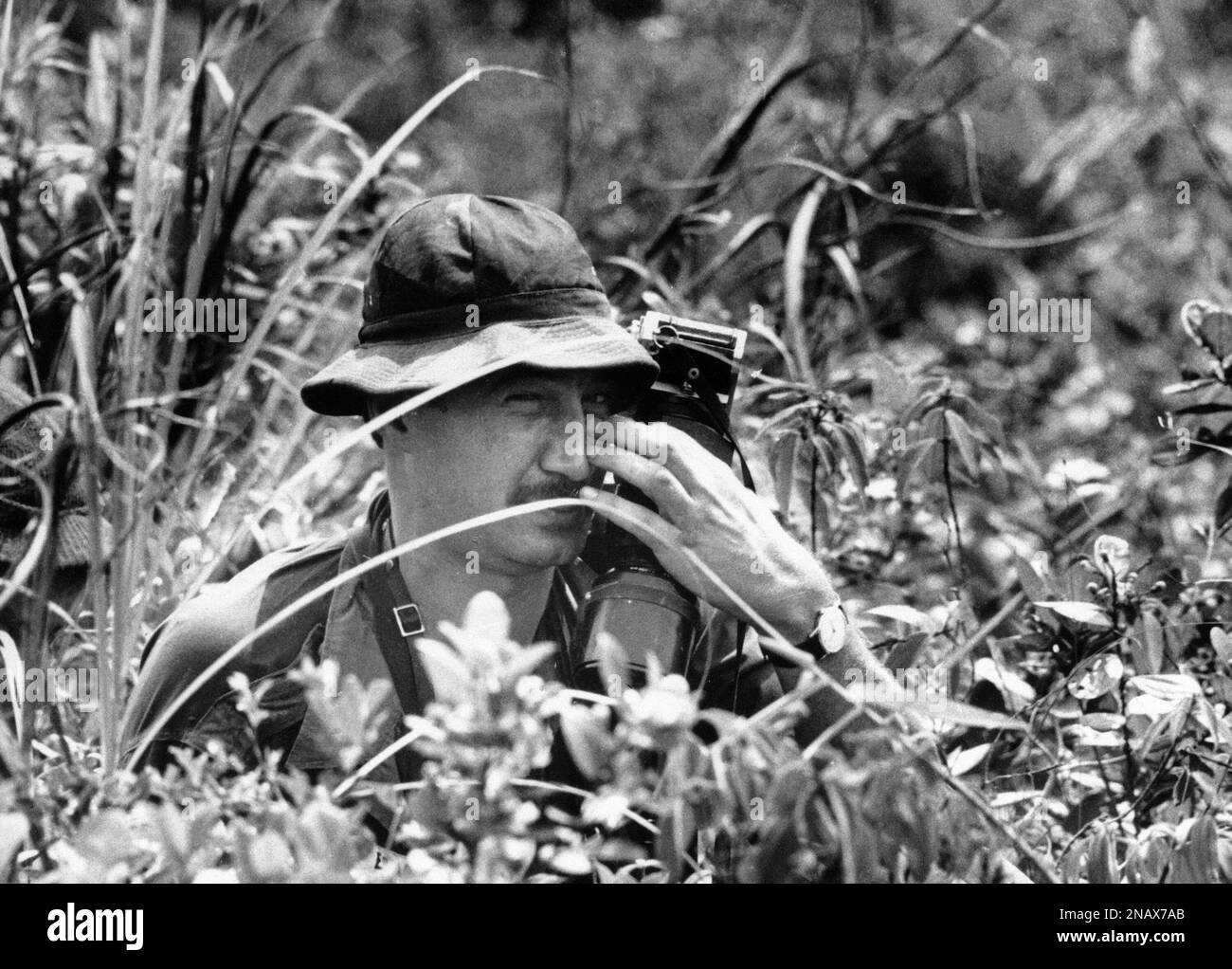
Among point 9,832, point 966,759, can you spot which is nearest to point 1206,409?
point 966,759

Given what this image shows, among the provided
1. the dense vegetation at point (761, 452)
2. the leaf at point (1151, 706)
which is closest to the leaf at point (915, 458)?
the dense vegetation at point (761, 452)

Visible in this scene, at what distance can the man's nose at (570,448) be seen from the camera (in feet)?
6.88

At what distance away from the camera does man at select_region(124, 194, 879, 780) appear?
81.7 inches

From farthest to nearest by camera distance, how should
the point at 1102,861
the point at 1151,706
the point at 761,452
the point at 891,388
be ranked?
the point at 761,452
the point at 891,388
the point at 1151,706
the point at 1102,861

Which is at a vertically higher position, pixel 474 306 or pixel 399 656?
pixel 474 306

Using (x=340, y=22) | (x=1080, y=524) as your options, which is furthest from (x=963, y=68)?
(x=1080, y=524)

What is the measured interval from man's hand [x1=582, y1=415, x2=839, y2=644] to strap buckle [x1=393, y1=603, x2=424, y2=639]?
0.88ft

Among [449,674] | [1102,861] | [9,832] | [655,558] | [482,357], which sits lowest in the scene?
[1102,861]

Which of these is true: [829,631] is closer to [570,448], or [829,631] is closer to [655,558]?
[655,558]

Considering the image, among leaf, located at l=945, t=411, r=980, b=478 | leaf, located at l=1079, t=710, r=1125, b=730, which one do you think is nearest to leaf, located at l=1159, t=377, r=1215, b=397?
leaf, located at l=945, t=411, r=980, b=478

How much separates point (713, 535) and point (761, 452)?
1.12 metres

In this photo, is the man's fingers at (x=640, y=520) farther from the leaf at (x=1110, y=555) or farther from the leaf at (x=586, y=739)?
the leaf at (x=1110, y=555)

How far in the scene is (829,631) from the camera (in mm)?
2076
